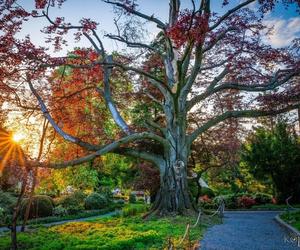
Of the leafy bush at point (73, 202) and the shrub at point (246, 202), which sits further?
the shrub at point (246, 202)

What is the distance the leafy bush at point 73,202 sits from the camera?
21.9 m

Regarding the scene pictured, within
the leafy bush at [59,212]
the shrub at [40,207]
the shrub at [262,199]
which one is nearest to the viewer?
the shrub at [40,207]

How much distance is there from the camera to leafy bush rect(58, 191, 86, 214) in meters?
21.9

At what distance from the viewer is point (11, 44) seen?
10141 mm

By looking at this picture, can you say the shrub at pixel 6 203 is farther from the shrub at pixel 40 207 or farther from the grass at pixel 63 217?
the grass at pixel 63 217

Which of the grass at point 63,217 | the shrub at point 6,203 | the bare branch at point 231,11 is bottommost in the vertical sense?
the grass at point 63,217

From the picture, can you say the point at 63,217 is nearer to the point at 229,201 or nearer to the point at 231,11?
the point at 229,201

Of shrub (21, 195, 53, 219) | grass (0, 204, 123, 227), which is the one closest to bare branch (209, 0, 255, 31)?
grass (0, 204, 123, 227)

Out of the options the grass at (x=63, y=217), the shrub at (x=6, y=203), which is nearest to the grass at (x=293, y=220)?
the grass at (x=63, y=217)

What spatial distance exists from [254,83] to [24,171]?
1098cm

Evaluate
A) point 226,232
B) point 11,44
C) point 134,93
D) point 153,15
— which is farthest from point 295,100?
point 11,44

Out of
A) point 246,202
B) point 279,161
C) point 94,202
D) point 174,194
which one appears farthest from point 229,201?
point 174,194

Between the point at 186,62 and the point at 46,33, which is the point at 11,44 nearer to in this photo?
the point at 46,33

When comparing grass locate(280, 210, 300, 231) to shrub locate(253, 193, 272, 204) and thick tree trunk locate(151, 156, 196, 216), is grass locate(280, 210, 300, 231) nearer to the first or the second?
thick tree trunk locate(151, 156, 196, 216)
